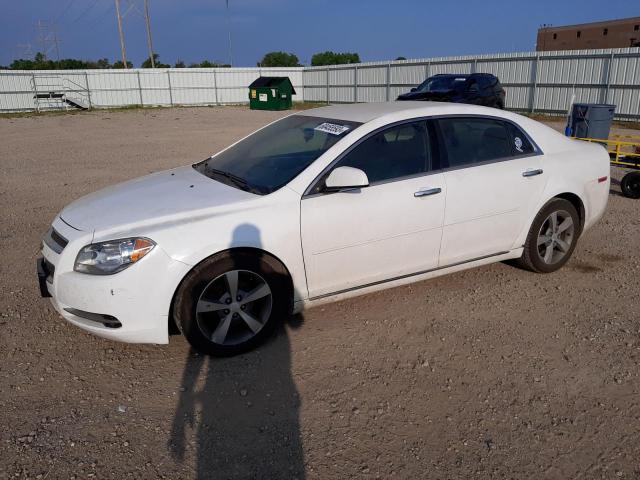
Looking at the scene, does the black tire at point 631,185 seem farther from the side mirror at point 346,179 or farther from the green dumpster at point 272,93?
the green dumpster at point 272,93

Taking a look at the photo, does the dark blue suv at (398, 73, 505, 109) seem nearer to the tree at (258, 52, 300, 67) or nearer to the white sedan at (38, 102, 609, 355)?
the white sedan at (38, 102, 609, 355)

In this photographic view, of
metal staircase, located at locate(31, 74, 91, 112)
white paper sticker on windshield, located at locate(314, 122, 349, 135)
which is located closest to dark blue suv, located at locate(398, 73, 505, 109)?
white paper sticker on windshield, located at locate(314, 122, 349, 135)

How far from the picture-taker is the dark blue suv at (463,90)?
16.4 meters

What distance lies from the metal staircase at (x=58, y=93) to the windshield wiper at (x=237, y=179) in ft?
108

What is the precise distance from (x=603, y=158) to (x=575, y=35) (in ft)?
251

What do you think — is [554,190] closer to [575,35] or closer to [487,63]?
[487,63]

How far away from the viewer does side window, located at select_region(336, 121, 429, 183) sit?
3.90m

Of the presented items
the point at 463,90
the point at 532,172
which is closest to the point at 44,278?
the point at 532,172

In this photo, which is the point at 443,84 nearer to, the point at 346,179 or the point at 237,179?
the point at 237,179

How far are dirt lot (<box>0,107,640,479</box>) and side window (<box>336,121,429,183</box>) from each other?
43.9 inches

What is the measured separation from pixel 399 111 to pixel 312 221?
125cm

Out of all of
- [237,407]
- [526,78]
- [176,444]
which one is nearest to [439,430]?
[237,407]

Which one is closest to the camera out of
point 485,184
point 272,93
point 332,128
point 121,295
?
point 121,295

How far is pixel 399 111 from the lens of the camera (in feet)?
13.8
